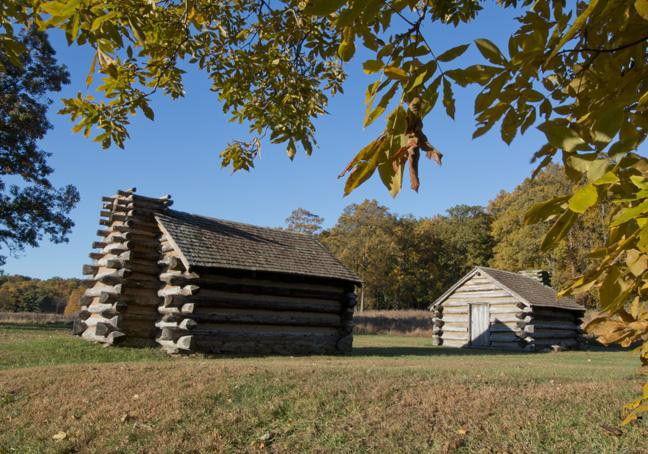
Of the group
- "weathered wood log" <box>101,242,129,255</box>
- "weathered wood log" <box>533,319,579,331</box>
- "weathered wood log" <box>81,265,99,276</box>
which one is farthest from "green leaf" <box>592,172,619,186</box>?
"weathered wood log" <box>533,319,579,331</box>

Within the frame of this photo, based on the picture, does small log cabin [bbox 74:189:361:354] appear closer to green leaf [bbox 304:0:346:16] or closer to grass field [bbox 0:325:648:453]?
grass field [bbox 0:325:648:453]

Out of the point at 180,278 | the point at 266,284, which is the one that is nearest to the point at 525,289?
the point at 266,284

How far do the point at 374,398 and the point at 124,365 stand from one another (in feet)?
18.4

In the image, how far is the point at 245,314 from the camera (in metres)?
14.7

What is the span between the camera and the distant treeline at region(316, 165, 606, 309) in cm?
4812

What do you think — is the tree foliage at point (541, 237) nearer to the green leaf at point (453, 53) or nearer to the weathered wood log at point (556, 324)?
the weathered wood log at point (556, 324)

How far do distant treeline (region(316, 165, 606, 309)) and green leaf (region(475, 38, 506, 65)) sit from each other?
47.0 metres

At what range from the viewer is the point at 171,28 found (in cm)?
543

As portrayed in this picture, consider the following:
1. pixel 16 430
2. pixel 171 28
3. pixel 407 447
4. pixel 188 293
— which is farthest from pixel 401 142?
pixel 188 293

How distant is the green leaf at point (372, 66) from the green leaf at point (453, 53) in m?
0.19

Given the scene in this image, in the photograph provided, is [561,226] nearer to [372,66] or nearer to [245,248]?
[372,66]

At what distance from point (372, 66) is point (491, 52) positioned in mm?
373

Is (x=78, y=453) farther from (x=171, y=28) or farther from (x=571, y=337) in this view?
(x=571, y=337)

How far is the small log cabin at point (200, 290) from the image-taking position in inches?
546
